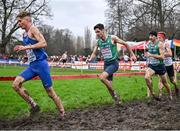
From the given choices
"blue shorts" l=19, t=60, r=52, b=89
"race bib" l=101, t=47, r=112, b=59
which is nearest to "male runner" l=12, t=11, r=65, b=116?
"blue shorts" l=19, t=60, r=52, b=89

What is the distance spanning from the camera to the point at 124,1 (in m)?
41.7

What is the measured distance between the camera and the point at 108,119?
802 cm

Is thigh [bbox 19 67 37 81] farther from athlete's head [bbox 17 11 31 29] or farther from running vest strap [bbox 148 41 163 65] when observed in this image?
running vest strap [bbox 148 41 163 65]

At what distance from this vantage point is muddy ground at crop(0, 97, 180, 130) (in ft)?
23.5

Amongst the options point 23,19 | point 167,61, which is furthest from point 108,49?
point 167,61

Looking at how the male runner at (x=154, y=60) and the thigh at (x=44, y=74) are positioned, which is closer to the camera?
the thigh at (x=44, y=74)

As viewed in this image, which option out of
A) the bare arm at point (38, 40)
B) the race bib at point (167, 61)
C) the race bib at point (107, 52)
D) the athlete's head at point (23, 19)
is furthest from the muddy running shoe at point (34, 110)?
the race bib at point (167, 61)

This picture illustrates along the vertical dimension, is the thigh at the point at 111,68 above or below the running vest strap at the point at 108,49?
below

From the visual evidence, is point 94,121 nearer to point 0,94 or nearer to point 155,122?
point 155,122

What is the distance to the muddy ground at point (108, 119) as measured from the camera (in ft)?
23.5

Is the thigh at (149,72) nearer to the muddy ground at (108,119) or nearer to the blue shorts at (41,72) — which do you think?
the muddy ground at (108,119)

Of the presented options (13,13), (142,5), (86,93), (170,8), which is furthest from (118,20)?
(86,93)

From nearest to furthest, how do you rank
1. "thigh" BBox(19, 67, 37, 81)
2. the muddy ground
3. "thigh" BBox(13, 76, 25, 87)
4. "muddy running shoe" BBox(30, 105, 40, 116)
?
the muddy ground
"thigh" BBox(13, 76, 25, 87)
"thigh" BBox(19, 67, 37, 81)
"muddy running shoe" BBox(30, 105, 40, 116)

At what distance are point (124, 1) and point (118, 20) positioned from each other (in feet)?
28.5
